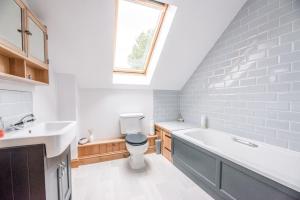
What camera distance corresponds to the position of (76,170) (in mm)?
2248

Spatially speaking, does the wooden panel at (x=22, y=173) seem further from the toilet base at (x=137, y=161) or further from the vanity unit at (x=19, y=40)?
the toilet base at (x=137, y=161)

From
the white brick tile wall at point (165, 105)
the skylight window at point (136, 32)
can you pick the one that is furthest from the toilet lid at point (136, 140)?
the skylight window at point (136, 32)

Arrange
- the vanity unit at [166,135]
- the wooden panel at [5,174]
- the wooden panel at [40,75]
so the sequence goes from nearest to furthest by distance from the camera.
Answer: the wooden panel at [5,174] → the wooden panel at [40,75] → the vanity unit at [166,135]

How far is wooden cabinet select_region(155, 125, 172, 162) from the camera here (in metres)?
2.55

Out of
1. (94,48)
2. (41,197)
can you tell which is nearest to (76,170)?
(41,197)

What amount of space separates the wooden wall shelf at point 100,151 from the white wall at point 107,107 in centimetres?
27

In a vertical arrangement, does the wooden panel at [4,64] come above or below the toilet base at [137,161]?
above

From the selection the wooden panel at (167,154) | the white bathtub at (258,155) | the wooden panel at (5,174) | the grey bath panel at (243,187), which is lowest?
the wooden panel at (167,154)

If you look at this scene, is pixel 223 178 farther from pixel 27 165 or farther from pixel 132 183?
pixel 27 165

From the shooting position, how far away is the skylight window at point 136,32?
1962 millimetres

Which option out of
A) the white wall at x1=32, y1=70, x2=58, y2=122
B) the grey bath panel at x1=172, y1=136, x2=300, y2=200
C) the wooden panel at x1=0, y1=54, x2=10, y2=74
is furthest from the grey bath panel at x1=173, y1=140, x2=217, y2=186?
the wooden panel at x1=0, y1=54, x2=10, y2=74

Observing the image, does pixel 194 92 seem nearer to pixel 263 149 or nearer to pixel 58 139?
pixel 263 149

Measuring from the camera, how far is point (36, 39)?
142cm

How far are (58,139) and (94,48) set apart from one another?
4.81 ft
